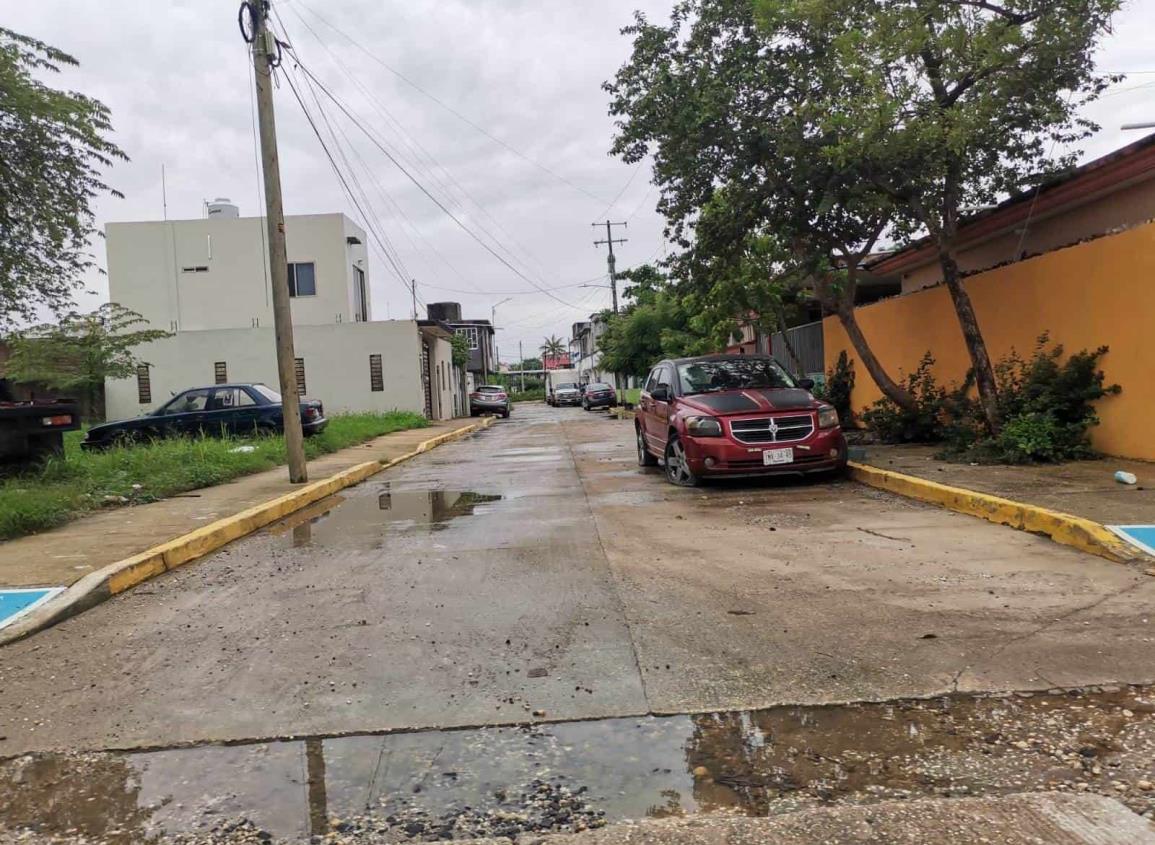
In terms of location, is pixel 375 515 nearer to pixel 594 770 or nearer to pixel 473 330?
pixel 594 770

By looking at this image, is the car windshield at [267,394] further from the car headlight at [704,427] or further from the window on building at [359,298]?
the window on building at [359,298]

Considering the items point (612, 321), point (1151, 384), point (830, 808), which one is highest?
point (612, 321)

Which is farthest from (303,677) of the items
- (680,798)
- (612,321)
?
(612,321)

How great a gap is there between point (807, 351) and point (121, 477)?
559 inches

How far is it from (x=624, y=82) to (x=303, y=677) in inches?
401

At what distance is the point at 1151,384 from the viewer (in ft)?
27.9

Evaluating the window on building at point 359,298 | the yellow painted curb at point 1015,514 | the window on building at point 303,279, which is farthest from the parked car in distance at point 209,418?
the window on building at point 359,298

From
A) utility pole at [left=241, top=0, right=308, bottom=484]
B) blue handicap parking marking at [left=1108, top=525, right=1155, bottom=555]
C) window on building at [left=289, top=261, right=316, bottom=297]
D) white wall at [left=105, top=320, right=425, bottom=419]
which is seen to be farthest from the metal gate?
blue handicap parking marking at [left=1108, top=525, right=1155, bottom=555]

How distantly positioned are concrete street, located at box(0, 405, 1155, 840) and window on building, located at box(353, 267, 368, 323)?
2624 cm

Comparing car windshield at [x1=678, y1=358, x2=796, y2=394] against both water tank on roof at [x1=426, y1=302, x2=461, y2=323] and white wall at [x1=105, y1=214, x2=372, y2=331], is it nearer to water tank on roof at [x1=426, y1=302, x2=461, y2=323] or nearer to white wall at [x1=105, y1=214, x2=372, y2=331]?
white wall at [x1=105, y1=214, x2=372, y2=331]

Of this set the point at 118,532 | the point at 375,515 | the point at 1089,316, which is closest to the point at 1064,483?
the point at 1089,316

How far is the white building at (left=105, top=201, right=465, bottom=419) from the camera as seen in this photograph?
28.6m

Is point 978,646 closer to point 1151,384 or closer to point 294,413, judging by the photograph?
point 1151,384

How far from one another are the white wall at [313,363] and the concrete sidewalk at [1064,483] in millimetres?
21013
